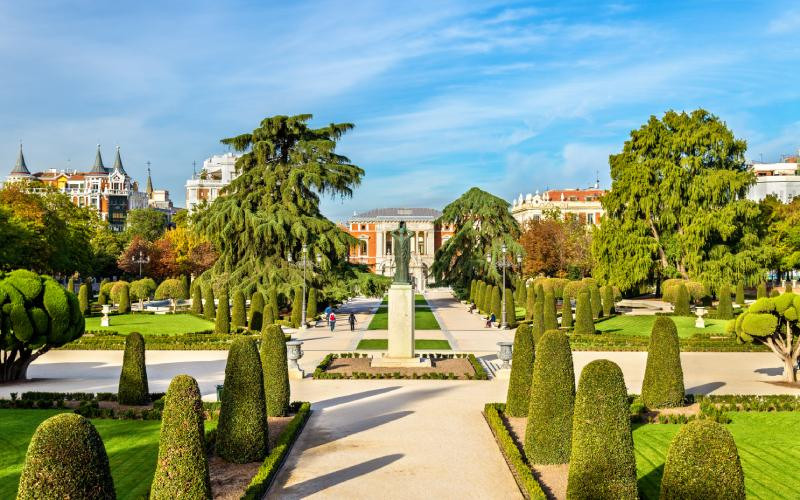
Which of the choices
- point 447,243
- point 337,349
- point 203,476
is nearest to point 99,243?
point 447,243

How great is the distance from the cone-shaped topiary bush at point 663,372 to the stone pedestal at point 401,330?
7.58 m

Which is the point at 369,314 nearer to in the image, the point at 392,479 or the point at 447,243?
the point at 447,243

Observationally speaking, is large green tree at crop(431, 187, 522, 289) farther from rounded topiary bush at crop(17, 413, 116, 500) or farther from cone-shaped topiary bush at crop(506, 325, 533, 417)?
rounded topiary bush at crop(17, 413, 116, 500)

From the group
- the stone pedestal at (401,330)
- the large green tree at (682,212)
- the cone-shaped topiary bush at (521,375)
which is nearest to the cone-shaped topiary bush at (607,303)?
the large green tree at (682,212)

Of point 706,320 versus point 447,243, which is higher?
point 447,243

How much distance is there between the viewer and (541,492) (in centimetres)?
967

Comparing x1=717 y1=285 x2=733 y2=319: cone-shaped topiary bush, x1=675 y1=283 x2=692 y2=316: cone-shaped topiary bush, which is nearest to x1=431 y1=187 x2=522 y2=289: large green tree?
x1=675 y1=283 x2=692 y2=316: cone-shaped topiary bush

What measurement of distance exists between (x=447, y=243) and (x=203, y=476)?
2010 inches

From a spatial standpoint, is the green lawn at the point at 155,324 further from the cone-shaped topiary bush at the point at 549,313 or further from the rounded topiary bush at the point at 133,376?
the rounded topiary bush at the point at 133,376

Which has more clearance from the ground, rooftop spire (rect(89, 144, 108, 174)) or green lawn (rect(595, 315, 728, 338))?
rooftop spire (rect(89, 144, 108, 174))

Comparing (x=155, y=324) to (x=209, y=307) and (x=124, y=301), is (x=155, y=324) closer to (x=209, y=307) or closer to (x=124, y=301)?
(x=209, y=307)

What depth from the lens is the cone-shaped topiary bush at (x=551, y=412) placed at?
11.3m

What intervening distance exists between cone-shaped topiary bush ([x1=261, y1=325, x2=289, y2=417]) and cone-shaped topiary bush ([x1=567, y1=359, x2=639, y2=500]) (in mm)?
7265

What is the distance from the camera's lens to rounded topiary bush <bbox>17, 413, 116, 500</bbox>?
6086 millimetres
